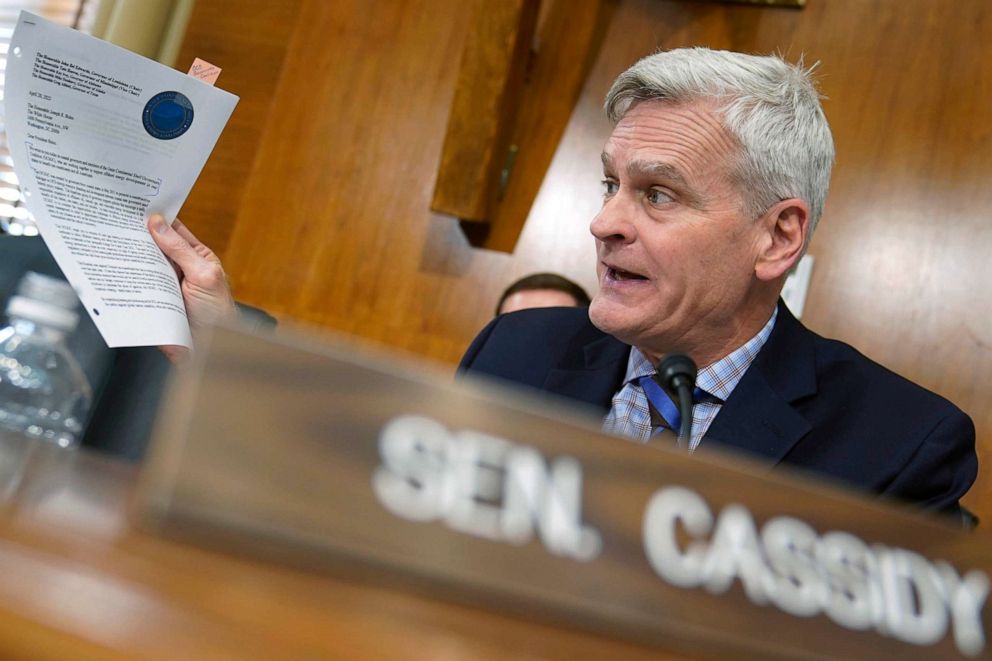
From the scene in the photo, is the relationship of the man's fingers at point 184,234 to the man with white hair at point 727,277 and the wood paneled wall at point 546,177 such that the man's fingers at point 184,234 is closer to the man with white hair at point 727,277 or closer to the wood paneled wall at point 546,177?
the man with white hair at point 727,277

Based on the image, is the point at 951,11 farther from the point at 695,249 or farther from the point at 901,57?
the point at 695,249

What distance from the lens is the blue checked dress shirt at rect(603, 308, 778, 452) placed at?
1.56 metres

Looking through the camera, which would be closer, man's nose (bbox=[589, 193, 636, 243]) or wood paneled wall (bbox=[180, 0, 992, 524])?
man's nose (bbox=[589, 193, 636, 243])

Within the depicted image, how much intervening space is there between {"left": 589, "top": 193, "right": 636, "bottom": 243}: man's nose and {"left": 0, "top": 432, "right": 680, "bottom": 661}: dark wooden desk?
1.15m

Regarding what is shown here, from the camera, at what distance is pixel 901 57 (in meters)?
2.88

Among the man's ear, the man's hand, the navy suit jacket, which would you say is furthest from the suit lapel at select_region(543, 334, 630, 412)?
the man's hand

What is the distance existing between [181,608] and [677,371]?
0.71 m

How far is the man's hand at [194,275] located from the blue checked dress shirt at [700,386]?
628mm

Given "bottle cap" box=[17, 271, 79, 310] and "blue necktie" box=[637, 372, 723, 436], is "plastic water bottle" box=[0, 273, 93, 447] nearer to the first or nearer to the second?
"bottle cap" box=[17, 271, 79, 310]

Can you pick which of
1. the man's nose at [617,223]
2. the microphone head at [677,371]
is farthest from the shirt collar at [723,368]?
the microphone head at [677,371]

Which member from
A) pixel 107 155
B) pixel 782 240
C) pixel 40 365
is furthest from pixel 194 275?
pixel 782 240

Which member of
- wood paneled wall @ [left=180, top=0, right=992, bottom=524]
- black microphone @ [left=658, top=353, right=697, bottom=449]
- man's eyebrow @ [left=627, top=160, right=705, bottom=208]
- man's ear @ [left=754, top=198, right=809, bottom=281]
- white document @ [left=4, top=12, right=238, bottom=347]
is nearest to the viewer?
black microphone @ [left=658, top=353, right=697, bottom=449]

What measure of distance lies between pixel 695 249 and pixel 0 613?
1404mm

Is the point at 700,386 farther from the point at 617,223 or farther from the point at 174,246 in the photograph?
the point at 174,246
